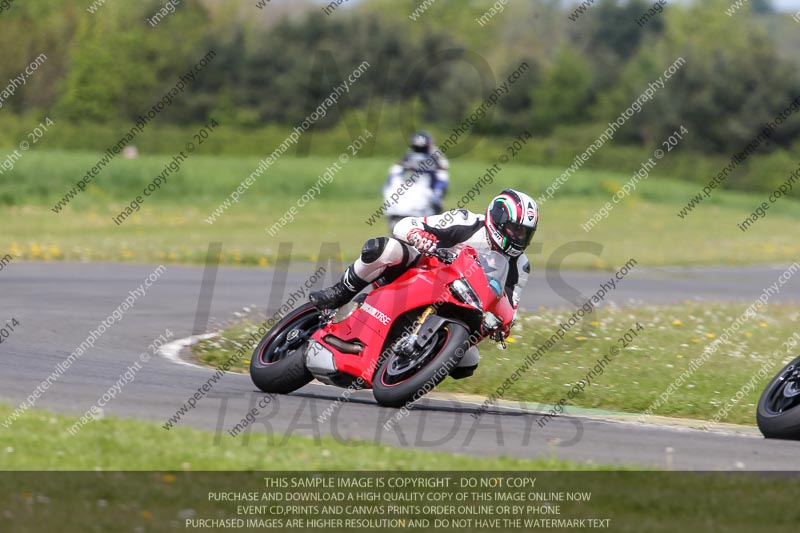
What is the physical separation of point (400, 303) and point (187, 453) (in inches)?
106

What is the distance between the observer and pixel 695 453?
27.7 feet

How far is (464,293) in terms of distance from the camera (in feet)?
30.6

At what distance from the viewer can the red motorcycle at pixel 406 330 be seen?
9.22 meters

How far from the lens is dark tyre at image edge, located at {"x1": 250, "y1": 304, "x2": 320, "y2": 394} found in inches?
390

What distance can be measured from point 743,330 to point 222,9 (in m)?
85.4

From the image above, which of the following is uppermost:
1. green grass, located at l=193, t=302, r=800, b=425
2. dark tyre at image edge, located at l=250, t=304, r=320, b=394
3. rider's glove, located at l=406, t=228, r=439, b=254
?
rider's glove, located at l=406, t=228, r=439, b=254

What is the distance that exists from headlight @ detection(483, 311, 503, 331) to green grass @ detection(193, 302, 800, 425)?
194 cm

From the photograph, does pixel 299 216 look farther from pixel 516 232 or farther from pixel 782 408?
pixel 782 408

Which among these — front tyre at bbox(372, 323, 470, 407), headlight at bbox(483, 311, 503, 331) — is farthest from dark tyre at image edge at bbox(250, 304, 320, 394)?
headlight at bbox(483, 311, 503, 331)

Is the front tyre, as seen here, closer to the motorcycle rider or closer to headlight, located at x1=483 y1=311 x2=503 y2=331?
headlight, located at x1=483 y1=311 x2=503 y2=331

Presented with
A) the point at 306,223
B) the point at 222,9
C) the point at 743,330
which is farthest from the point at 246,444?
the point at 222,9

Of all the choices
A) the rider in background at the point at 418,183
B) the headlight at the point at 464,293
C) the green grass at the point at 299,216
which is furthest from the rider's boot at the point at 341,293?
the green grass at the point at 299,216
